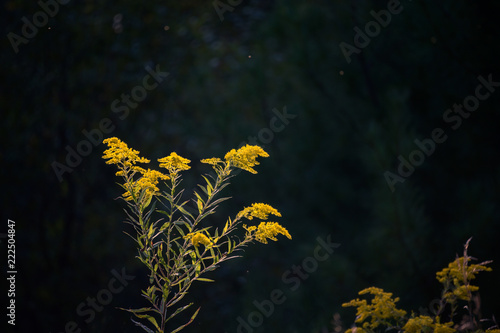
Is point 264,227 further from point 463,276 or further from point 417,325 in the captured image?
point 463,276

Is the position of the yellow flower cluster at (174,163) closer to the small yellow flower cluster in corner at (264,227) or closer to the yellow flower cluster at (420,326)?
the small yellow flower cluster in corner at (264,227)

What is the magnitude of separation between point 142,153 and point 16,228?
4.24 feet

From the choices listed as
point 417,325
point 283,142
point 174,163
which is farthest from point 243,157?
point 283,142

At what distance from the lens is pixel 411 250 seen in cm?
292

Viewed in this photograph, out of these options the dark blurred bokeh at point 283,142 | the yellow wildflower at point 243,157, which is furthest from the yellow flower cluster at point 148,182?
the dark blurred bokeh at point 283,142

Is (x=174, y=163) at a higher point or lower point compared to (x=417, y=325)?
higher

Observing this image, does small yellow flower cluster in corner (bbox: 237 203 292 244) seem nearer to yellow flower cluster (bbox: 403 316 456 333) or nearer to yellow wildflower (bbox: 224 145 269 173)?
yellow wildflower (bbox: 224 145 269 173)

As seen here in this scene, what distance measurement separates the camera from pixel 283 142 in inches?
156

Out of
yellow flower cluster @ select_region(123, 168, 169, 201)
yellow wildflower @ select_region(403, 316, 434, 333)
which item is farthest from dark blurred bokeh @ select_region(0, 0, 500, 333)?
yellow wildflower @ select_region(403, 316, 434, 333)

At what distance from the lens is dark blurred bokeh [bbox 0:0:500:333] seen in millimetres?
3053

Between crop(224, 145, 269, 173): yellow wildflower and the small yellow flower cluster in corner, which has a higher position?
crop(224, 145, 269, 173): yellow wildflower

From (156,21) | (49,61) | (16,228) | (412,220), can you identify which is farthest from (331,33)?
(16,228)

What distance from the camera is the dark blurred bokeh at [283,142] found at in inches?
120

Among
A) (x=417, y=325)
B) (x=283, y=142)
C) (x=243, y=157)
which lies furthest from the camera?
(x=283, y=142)
